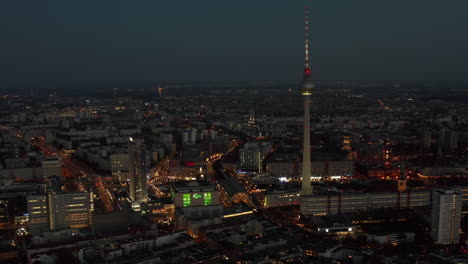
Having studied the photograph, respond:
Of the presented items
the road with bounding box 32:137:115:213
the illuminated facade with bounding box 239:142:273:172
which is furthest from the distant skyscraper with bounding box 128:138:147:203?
the illuminated facade with bounding box 239:142:273:172

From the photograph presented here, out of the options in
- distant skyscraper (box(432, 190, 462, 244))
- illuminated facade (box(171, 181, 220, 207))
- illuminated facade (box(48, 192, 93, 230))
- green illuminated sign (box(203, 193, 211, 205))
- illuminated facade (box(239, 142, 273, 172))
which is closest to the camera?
distant skyscraper (box(432, 190, 462, 244))

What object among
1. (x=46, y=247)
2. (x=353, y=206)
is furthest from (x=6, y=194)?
(x=353, y=206)

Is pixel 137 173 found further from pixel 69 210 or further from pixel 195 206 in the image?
pixel 69 210

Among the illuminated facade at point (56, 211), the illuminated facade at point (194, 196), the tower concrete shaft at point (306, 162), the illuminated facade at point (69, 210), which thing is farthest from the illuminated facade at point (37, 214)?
the tower concrete shaft at point (306, 162)

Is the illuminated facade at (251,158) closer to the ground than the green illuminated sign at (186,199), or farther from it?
farther from it

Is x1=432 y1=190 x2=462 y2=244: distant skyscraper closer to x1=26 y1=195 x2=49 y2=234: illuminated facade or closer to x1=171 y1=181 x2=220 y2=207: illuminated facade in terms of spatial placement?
x1=171 y1=181 x2=220 y2=207: illuminated facade

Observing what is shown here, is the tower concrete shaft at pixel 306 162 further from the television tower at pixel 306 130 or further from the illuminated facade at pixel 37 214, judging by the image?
the illuminated facade at pixel 37 214

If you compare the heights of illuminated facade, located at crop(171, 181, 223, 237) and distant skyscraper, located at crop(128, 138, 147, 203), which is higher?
distant skyscraper, located at crop(128, 138, 147, 203)

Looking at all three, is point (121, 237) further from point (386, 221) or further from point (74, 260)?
point (386, 221)
